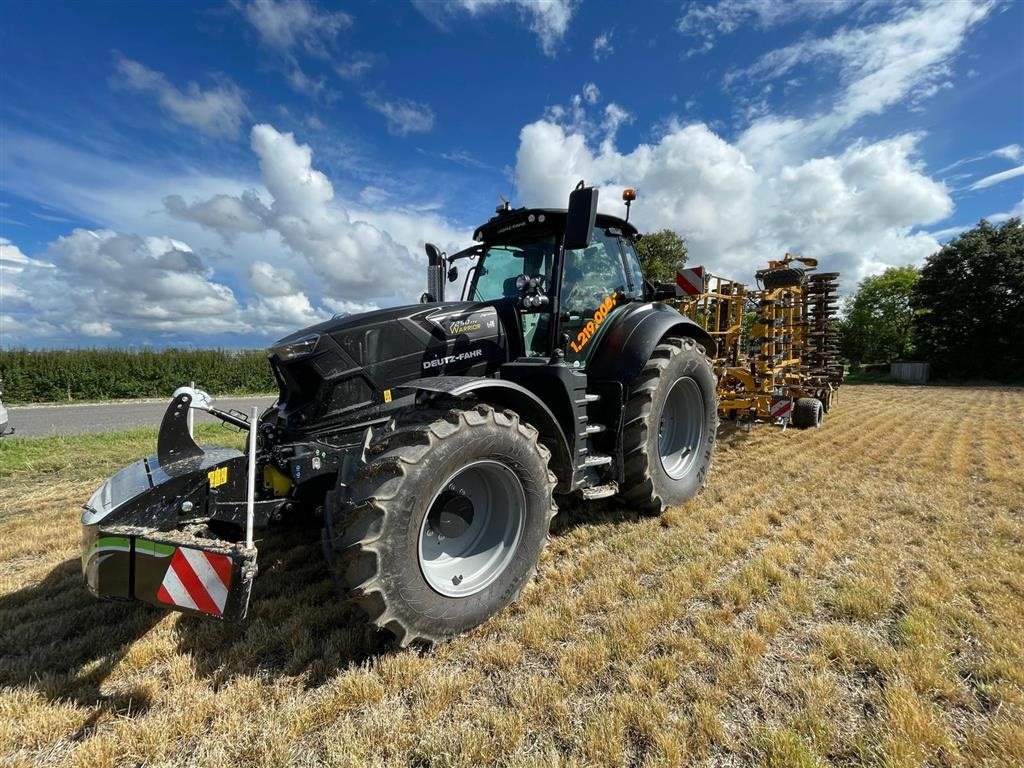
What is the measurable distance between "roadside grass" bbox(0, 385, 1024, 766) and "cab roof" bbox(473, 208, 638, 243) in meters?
2.43

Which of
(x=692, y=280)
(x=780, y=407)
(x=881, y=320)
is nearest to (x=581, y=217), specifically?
(x=692, y=280)

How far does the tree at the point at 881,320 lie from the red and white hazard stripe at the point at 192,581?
5015 centimetres

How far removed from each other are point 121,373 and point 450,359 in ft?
94.9

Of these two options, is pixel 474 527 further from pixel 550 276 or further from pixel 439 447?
pixel 550 276

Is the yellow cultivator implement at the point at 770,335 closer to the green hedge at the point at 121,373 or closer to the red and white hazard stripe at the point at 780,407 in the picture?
the red and white hazard stripe at the point at 780,407

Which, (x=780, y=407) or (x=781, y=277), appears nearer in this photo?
→ (x=780, y=407)

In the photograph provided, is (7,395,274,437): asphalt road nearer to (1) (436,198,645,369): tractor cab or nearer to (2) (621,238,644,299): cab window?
(1) (436,198,645,369): tractor cab

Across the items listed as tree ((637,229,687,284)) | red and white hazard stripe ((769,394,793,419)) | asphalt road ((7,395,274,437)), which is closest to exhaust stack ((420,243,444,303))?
red and white hazard stripe ((769,394,793,419))

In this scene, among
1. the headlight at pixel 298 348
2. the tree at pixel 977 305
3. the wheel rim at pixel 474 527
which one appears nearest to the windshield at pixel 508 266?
the headlight at pixel 298 348

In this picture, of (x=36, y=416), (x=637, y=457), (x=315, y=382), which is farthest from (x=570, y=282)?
(x=36, y=416)

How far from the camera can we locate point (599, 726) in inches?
74.8

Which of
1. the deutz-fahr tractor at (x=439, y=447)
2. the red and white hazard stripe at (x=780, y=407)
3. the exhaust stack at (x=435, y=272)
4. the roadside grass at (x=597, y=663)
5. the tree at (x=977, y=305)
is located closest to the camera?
the roadside grass at (x=597, y=663)

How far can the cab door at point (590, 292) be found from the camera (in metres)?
4.00

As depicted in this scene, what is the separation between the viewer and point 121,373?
82.3 feet
